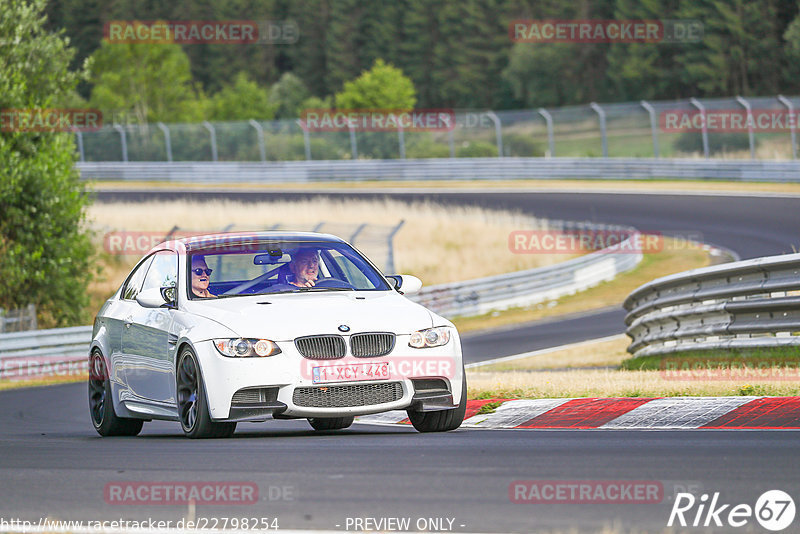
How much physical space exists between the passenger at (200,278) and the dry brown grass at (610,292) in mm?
17687

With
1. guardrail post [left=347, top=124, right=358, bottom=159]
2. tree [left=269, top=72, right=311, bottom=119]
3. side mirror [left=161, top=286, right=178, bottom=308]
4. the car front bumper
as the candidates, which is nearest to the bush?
guardrail post [left=347, top=124, right=358, bottom=159]

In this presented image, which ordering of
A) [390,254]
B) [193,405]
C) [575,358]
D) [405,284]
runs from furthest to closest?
[390,254]
[575,358]
[405,284]
[193,405]

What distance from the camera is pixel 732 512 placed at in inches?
208

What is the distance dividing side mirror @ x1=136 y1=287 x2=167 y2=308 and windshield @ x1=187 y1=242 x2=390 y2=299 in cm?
22

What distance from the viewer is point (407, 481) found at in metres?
6.27

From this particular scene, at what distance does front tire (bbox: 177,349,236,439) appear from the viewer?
8484 millimetres

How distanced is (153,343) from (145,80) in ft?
275

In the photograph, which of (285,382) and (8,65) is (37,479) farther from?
(8,65)

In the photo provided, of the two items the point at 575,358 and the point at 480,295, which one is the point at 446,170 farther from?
the point at 575,358

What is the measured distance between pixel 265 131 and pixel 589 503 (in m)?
50.3

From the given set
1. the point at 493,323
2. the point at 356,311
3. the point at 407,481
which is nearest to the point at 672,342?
the point at 356,311

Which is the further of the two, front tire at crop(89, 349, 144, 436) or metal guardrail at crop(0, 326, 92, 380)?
metal guardrail at crop(0, 326, 92, 380)

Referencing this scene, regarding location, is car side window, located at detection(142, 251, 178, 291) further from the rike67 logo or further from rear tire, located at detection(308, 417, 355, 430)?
the rike67 logo

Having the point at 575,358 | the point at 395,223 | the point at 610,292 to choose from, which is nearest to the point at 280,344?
the point at 575,358
